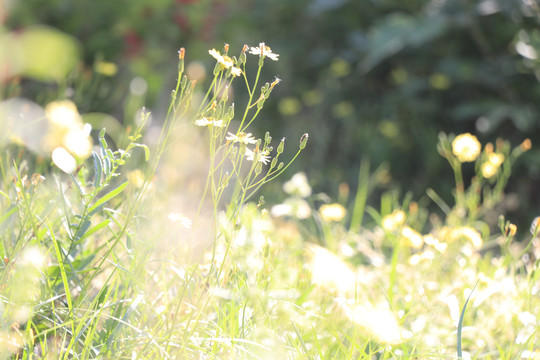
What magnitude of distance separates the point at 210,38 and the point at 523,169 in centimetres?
211

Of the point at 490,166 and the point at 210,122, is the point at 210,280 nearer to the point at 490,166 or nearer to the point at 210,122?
the point at 210,122

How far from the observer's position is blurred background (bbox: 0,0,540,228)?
3.36 meters

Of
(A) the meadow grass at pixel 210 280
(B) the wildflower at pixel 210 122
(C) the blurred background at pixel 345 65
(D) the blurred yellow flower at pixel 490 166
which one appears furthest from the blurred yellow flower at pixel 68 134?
(C) the blurred background at pixel 345 65

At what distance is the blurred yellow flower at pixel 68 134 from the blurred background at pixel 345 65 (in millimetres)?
1387

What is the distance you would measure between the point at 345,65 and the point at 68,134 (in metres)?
2.64

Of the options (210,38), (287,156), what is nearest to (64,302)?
(287,156)

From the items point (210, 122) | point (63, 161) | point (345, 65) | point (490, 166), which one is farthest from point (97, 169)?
point (345, 65)

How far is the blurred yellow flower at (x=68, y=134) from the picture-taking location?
1.28 metres

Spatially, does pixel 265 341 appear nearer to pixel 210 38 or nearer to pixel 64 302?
pixel 64 302

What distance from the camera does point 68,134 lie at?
1.43m

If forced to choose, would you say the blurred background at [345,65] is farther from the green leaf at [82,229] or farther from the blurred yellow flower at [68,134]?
the green leaf at [82,229]

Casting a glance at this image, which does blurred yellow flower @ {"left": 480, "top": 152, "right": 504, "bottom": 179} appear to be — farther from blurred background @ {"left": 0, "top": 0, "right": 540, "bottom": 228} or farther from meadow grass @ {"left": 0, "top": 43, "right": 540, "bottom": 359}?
blurred background @ {"left": 0, "top": 0, "right": 540, "bottom": 228}

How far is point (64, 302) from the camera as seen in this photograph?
1.26m

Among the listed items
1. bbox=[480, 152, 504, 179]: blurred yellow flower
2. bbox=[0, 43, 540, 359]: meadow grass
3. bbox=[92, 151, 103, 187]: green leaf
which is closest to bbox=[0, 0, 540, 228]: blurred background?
bbox=[480, 152, 504, 179]: blurred yellow flower
